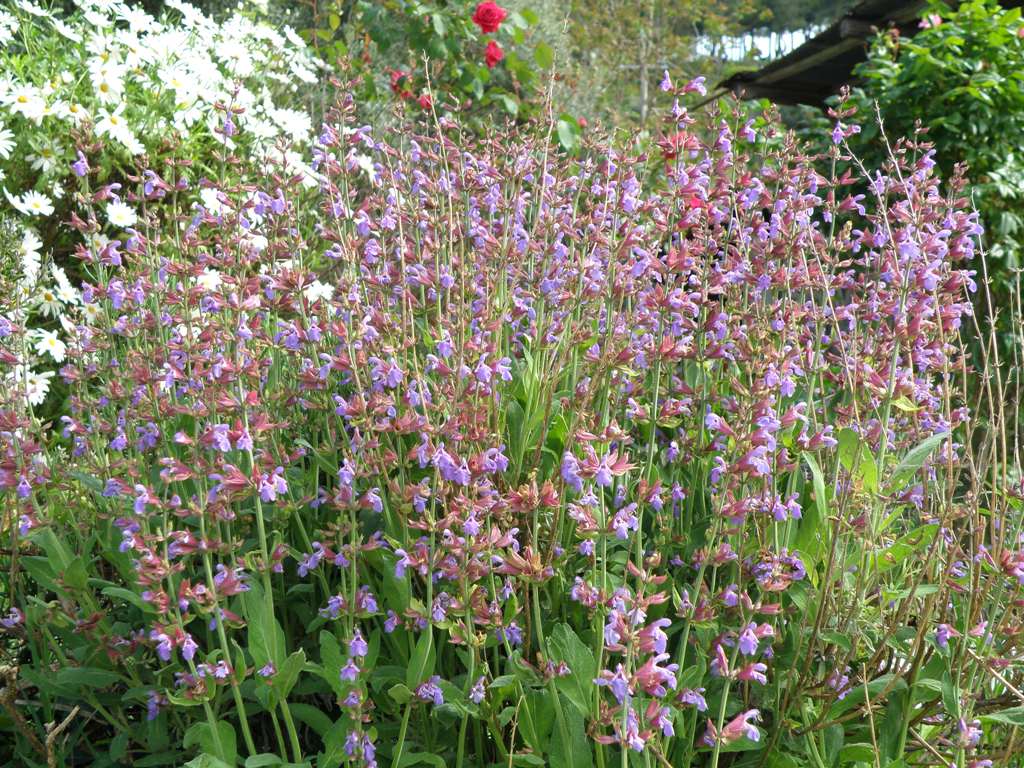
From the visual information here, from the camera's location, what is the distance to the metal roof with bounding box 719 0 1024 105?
8.65 metres

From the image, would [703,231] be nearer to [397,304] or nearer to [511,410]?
[511,410]

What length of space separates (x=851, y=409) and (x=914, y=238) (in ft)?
1.38

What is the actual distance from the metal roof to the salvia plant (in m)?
5.60

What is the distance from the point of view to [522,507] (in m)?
1.97

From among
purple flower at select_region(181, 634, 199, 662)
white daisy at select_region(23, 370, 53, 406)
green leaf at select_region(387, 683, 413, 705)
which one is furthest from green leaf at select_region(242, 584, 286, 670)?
white daisy at select_region(23, 370, 53, 406)

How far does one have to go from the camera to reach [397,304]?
8.89ft

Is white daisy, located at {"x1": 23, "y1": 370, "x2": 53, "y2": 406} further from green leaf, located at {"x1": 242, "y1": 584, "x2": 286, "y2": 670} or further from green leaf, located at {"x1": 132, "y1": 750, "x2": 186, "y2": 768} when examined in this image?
green leaf, located at {"x1": 242, "y1": 584, "x2": 286, "y2": 670}

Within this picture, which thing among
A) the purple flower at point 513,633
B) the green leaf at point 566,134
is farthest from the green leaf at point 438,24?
the purple flower at point 513,633

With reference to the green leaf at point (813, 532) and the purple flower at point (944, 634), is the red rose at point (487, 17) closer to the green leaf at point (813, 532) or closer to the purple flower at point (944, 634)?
the green leaf at point (813, 532)

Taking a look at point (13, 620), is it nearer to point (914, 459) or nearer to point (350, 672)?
point (350, 672)

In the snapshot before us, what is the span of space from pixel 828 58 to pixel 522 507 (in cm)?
956

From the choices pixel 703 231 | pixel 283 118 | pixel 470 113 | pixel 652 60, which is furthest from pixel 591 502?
pixel 652 60

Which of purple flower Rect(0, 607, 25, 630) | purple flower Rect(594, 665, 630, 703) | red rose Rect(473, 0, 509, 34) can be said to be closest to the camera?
purple flower Rect(594, 665, 630, 703)

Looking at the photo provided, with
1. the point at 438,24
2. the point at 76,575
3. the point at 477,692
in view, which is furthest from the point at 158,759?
the point at 438,24
